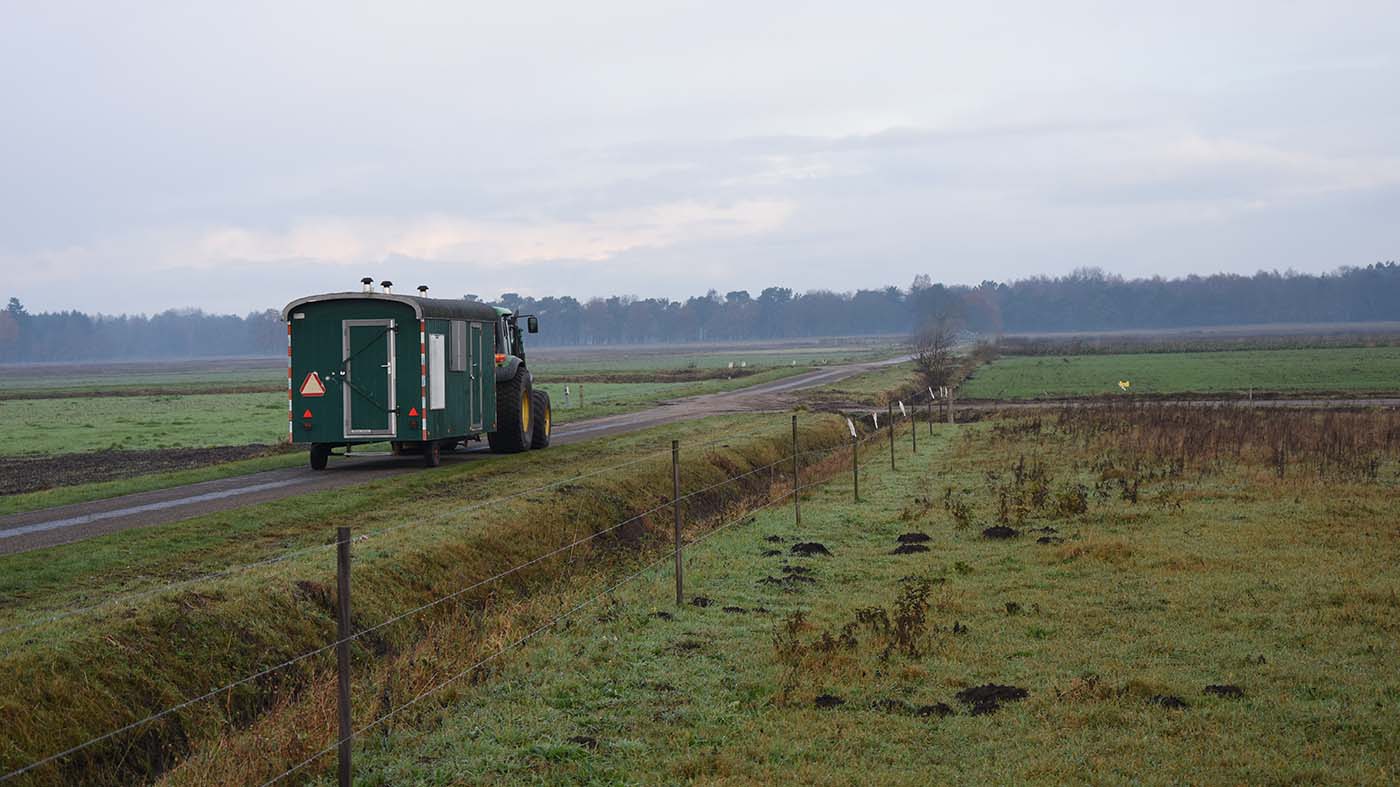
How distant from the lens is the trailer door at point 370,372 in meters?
22.0

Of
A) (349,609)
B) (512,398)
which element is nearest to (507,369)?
(512,398)

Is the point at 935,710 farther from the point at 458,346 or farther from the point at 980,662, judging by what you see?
the point at 458,346

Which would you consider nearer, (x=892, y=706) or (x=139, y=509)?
(x=892, y=706)

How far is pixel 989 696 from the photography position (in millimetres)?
9297

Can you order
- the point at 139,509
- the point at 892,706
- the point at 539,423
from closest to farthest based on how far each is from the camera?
the point at 892,706 < the point at 139,509 < the point at 539,423

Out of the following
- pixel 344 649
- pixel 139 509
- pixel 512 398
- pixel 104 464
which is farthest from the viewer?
pixel 104 464

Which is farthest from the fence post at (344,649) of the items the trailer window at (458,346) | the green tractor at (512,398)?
the green tractor at (512,398)

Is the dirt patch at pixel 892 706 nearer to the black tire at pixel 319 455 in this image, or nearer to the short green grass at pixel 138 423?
the black tire at pixel 319 455

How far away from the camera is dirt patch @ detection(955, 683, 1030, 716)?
29.7 ft

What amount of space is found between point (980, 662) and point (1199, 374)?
224ft

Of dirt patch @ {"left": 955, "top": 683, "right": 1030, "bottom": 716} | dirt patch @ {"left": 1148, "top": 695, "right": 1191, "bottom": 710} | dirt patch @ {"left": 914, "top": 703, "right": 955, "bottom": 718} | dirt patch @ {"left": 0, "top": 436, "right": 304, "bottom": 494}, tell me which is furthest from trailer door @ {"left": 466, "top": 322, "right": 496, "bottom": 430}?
dirt patch @ {"left": 1148, "top": 695, "right": 1191, "bottom": 710}

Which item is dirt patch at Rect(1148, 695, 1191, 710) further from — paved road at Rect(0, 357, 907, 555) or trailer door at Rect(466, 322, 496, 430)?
trailer door at Rect(466, 322, 496, 430)

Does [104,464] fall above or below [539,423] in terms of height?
below

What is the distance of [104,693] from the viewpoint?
9781 millimetres
